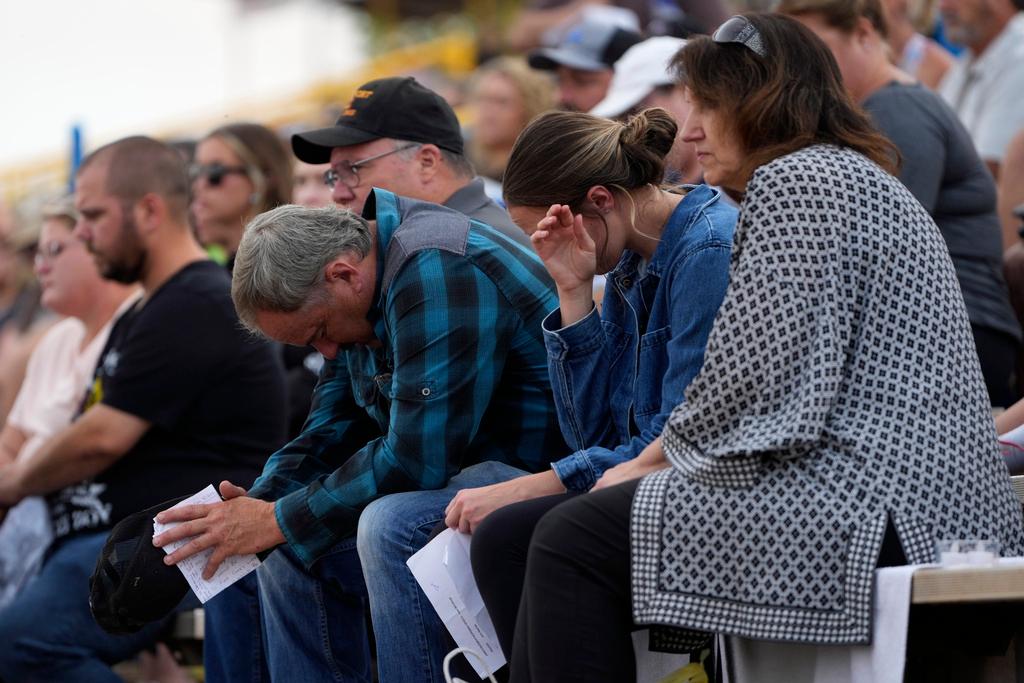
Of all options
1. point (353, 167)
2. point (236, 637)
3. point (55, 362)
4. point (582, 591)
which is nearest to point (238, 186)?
point (55, 362)

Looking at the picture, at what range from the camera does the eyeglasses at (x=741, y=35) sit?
Answer: 2914 mm

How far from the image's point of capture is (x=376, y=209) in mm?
3791

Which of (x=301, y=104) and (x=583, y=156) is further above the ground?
(x=583, y=156)

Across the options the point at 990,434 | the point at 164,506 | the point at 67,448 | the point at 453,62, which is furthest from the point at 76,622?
the point at 453,62

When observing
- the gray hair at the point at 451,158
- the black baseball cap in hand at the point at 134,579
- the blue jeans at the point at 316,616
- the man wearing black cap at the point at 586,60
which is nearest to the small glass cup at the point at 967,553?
the blue jeans at the point at 316,616

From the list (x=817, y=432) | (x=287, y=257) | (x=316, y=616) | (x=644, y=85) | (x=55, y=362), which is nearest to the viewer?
(x=817, y=432)

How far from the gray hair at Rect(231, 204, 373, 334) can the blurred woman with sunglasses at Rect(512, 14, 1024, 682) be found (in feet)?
3.60

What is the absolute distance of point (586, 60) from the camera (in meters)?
6.02

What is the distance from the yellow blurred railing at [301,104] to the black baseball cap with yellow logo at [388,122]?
39.0 ft

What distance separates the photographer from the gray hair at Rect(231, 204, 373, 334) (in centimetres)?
356

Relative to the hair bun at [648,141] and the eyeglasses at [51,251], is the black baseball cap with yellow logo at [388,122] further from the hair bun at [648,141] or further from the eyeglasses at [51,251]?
the eyeglasses at [51,251]

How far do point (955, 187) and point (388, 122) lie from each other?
1739 mm

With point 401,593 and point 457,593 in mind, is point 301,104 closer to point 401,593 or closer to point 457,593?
Answer: point 401,593

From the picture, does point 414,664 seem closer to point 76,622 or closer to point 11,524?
point 76,622
